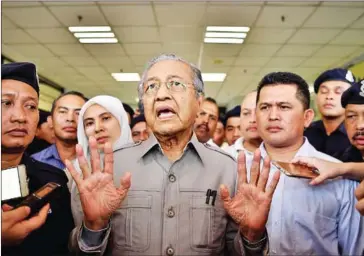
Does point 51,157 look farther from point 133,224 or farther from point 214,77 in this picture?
point 214,77

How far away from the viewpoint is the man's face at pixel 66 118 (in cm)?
241

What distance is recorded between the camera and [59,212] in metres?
1.29

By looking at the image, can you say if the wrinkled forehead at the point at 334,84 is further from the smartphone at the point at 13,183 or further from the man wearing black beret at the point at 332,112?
the smartphone at the point at 13,183

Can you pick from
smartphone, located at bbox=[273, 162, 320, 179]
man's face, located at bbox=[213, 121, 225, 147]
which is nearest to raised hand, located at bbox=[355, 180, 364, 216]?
smartphone, located at bbox=[273, 162, 320, 179]

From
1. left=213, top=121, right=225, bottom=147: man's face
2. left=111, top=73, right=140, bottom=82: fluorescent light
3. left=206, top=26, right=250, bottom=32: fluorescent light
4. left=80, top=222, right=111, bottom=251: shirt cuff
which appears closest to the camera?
left=80, top=222, right=111, bottom=251: shirt cuff

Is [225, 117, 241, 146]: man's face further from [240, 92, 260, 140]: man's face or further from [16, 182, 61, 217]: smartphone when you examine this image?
Result: [16, 182, 61, 217]: smartphone

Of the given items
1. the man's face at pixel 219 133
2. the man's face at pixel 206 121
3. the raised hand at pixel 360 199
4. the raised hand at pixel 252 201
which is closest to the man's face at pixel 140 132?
the man's face at pixel 206 121

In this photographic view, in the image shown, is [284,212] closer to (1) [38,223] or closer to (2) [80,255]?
(2) [80,255]

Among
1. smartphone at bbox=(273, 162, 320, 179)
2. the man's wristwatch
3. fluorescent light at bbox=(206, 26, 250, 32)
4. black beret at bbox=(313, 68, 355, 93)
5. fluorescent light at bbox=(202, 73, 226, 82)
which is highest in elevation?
fluorescent light at bbox=(206, 26, 250, 32)

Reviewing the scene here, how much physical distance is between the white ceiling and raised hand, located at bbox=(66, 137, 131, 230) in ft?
11.1

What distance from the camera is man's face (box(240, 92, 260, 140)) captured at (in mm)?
2430

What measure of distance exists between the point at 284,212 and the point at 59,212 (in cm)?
94

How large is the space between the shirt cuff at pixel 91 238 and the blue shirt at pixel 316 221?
29.6 inches

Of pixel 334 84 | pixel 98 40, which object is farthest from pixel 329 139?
pixel 98 40
